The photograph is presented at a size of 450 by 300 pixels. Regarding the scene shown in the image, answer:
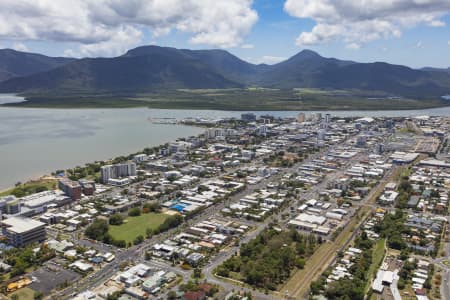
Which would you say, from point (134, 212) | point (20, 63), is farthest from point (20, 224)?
point (20, 63)

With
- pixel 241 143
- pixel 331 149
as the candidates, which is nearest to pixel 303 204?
pixel 331 149

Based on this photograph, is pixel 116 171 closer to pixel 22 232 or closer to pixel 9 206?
pixel 9 206

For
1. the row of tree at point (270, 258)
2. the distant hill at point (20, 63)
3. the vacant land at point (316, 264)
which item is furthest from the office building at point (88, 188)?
the distant hill at point (20, 63)

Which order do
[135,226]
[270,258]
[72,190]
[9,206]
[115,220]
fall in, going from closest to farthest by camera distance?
[270,258]
[135,226]
[115,220]
[9,206]
[72,190]

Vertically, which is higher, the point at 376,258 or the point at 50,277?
the point at 376,258

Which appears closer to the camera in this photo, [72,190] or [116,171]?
[72,190]

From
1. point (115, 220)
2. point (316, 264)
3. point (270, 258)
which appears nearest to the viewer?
point (270, 258)

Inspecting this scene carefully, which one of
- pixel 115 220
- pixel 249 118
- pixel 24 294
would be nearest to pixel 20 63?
pixel 249 118

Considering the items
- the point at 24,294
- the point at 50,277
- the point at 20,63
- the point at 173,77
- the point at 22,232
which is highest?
the point at 20,63
